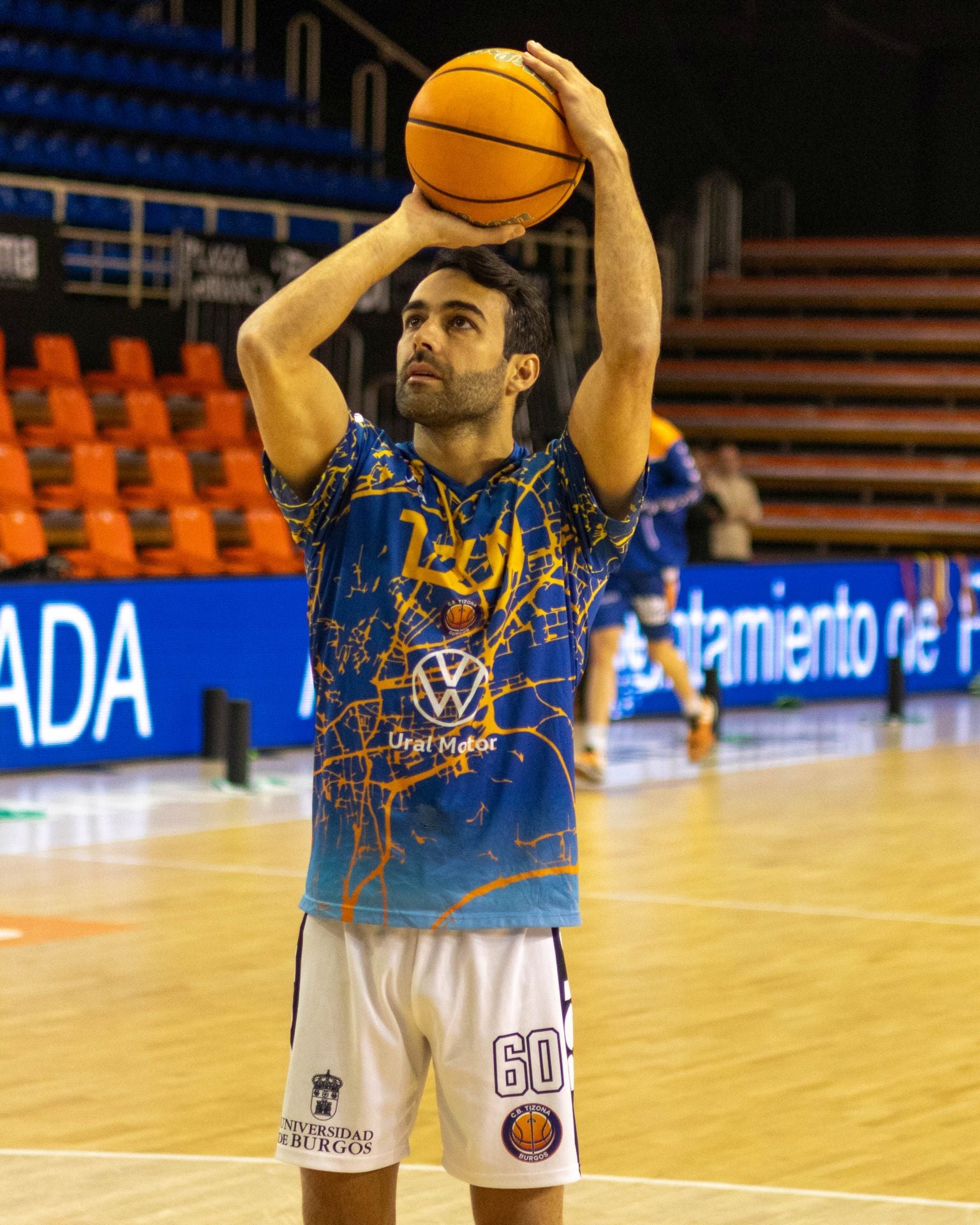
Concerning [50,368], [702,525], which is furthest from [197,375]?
[702,525]

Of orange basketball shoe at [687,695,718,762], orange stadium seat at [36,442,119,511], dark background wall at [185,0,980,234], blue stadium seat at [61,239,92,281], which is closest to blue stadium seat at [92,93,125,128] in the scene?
blue stadium seat at [61,239,92,281]

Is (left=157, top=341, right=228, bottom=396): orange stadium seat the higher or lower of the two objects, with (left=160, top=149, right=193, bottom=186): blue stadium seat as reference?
lower

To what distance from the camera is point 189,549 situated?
14844mm

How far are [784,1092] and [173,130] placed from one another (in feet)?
50.3

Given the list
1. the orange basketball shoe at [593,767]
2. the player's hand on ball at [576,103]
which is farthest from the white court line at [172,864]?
the player's hand on ball at [576,103]

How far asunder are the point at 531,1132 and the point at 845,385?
20012 millimetres

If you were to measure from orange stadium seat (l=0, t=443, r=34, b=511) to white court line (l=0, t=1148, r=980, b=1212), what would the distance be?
958cm

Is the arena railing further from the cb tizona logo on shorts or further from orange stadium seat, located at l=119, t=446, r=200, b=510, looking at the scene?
the cb tizona logo on shorts

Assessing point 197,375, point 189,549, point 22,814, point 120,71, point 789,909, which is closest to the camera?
point 789,909

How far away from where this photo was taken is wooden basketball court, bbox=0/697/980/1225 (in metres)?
4.80

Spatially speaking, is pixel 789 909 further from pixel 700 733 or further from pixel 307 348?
pixel 307 348

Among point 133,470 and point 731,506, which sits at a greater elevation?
point 133,470

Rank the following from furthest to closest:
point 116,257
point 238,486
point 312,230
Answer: point 312,230 → point 116,257 → point 238,486

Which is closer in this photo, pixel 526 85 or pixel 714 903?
pixel 526 85
